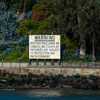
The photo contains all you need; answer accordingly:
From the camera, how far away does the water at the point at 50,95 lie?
210 ft

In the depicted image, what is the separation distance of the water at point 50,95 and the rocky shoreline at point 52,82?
2.37 m

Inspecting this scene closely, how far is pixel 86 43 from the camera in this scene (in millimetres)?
88188

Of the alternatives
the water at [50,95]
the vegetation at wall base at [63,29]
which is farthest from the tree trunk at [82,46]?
the water at [50,95]

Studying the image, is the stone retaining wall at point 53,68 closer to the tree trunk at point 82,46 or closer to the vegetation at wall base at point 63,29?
the vegetation at wall base at point 63,29

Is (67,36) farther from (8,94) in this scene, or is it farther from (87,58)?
(8,94)

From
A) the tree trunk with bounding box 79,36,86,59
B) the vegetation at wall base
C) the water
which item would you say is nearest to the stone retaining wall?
the vegetation at wall base

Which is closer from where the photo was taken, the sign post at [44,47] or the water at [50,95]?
the water at [50,95]

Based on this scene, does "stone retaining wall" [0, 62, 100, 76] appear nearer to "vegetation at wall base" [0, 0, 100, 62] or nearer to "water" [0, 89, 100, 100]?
"vegetation at wall base" [0, 0, 100, 62]

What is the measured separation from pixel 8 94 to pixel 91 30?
20336 millimetres

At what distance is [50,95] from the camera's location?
65938 millimetres

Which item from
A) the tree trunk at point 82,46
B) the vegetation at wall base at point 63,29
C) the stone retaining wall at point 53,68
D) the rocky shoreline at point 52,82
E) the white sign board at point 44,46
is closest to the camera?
the rocky shoreline at point 52,82

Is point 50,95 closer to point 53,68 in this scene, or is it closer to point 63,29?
point 53,68

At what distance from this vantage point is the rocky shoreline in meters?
71.4

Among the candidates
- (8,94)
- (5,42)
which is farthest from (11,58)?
(8,94)
